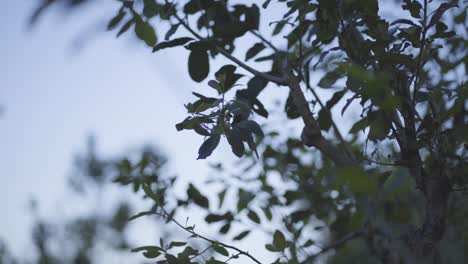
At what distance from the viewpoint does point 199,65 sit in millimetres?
1252

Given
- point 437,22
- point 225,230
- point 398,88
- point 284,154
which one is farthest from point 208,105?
point 284,154

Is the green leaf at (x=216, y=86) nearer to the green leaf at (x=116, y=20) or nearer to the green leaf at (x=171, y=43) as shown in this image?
the green leaf at (x=171, y=43)

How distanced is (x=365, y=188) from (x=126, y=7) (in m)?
1.03

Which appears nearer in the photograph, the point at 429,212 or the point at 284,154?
the point at 429,212

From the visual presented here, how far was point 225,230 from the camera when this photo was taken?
159cm

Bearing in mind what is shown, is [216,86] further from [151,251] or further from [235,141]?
[151,251]

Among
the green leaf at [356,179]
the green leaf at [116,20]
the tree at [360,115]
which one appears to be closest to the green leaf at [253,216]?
the tree at [360,115]

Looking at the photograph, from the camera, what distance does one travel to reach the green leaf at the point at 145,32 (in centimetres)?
128

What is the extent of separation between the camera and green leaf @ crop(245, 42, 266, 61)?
4.49 ft

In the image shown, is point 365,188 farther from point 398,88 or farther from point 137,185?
point 137,185

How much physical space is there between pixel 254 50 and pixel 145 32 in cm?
30

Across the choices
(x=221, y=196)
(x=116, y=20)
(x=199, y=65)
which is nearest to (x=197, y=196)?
(x=221, y=196)

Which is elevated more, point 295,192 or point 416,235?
point 295,192

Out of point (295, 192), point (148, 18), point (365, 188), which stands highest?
point (148, 18)
